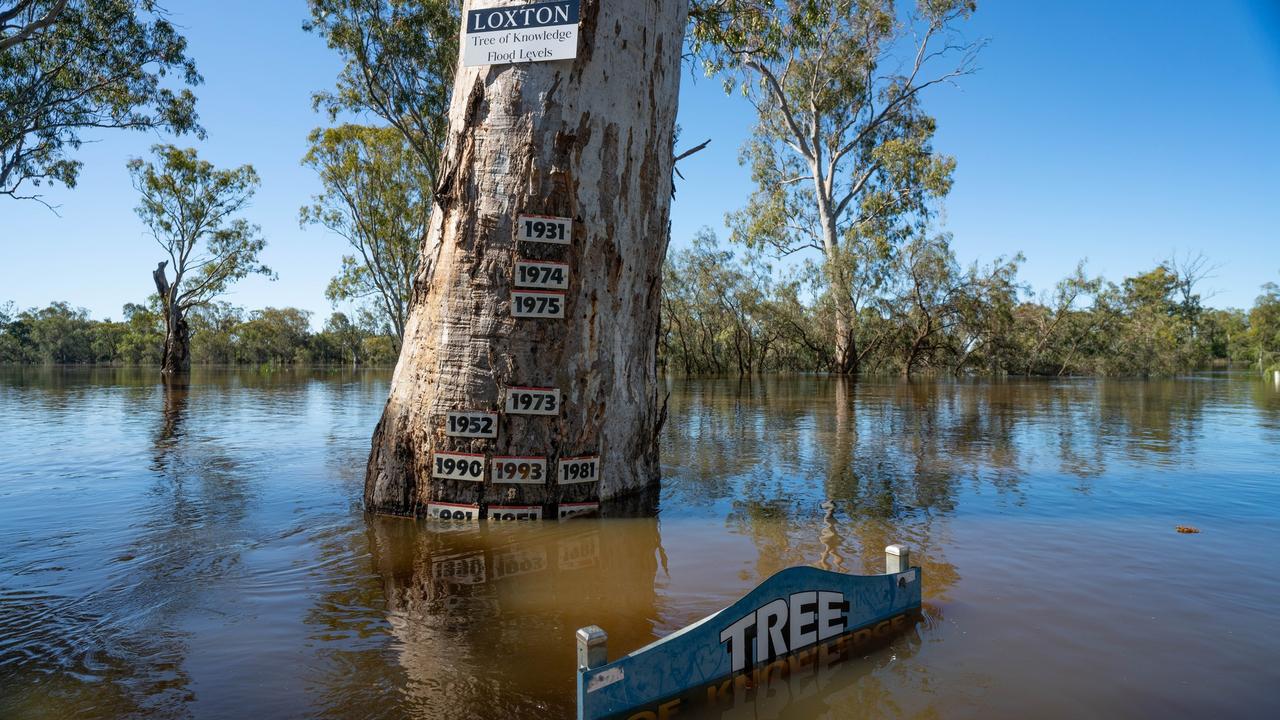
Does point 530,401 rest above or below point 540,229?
below

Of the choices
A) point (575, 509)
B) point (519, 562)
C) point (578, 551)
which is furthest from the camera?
point (575, 509)

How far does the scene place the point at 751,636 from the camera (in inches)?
96.3

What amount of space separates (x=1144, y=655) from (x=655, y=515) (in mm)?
3194

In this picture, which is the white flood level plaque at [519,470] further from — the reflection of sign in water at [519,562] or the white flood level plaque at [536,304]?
the white flood level plaque at [536,304]

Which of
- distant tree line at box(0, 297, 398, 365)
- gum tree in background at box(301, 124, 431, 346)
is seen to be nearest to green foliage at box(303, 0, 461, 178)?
gum tree in background at box(301, 124, 431, 346)

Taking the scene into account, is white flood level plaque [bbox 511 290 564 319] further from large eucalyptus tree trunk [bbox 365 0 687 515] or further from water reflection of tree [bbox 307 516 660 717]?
water reflection of tree [bbox 307 516 660 717]

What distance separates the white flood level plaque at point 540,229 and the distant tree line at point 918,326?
26.5 metres

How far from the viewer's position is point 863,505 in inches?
215

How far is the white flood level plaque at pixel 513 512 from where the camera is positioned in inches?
200

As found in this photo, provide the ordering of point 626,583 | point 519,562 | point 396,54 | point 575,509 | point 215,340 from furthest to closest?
point 215,340 → point 396,54 → point 575,509 → point 519,562 → point 626,583

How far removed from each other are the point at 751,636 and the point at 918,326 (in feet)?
103

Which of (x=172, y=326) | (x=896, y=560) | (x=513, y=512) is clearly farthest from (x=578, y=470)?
(x=172, y=326)

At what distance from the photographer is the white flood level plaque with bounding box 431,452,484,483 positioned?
200 inches

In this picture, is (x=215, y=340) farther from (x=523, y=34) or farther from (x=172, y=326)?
(x=523, y=34)
